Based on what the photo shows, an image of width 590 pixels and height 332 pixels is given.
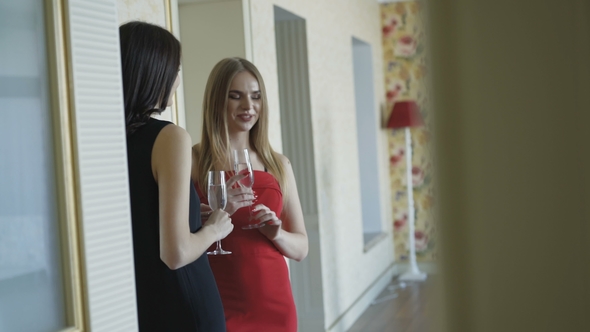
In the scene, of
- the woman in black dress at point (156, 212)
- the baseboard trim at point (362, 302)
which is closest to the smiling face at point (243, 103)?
the woman in black dress at point (156, 212)

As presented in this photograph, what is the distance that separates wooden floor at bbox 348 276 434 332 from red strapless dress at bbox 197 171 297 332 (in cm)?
276

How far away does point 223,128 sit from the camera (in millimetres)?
2355

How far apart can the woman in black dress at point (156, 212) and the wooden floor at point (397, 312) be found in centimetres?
354

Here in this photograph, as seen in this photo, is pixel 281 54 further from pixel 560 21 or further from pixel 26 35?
pixel 560 21

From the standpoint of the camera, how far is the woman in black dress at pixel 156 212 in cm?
147

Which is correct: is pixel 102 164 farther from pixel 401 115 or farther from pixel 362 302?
pixel 401 115

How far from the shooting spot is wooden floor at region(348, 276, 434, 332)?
532cm

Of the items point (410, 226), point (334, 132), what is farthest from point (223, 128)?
point (410, 226)

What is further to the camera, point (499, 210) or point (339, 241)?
point (339, 241)

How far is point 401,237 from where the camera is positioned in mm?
7520

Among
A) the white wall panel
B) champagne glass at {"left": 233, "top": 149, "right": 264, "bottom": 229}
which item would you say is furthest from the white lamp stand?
the white wall panel

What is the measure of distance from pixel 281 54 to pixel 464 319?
440 cm

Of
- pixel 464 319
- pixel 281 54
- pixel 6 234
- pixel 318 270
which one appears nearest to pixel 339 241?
pixel 318 270

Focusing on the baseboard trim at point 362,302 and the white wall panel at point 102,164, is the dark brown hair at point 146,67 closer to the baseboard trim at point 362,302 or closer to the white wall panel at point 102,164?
the white wall panel at point 102,164
